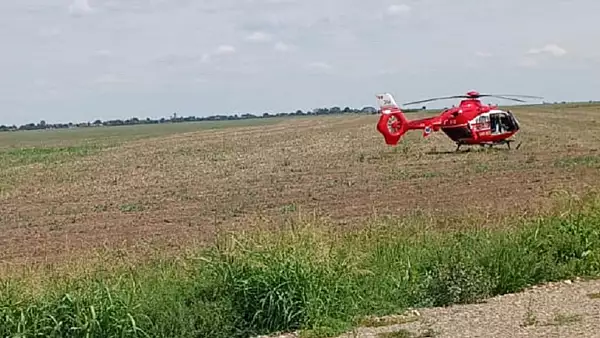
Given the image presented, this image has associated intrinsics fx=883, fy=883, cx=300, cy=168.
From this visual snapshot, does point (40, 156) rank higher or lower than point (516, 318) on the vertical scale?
lower

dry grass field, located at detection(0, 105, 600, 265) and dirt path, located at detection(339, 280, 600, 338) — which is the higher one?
dirt path, located at detection(339, 280, 600, 338)

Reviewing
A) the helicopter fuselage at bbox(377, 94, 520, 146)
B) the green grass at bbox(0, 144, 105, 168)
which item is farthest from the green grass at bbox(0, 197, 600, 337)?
the green grass at bbox(0, 144, 105, 168)

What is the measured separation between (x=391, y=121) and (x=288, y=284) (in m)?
33.0

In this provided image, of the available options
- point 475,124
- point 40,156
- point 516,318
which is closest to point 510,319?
point 516,318

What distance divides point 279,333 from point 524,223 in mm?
4317

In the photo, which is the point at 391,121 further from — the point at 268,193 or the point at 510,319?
the point at 510,319

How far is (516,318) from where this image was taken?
8.02 metres

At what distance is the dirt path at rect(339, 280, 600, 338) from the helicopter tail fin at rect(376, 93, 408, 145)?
31702 millimetres

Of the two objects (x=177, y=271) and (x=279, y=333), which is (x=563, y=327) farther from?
(x=177, y=271)

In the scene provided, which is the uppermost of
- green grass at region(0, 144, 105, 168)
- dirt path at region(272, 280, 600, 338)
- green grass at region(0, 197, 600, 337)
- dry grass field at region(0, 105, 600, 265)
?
green grass at region(0, 197, 600, 337)

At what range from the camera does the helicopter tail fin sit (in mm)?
40791

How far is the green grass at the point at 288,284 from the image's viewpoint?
8.05 metres

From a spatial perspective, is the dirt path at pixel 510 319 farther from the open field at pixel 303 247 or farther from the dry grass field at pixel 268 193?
the dry grass field at pixel 268 193

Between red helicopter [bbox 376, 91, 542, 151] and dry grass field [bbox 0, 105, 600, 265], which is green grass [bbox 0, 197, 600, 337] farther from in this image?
red helicopter [bbox 376, 91, 542, 151]
